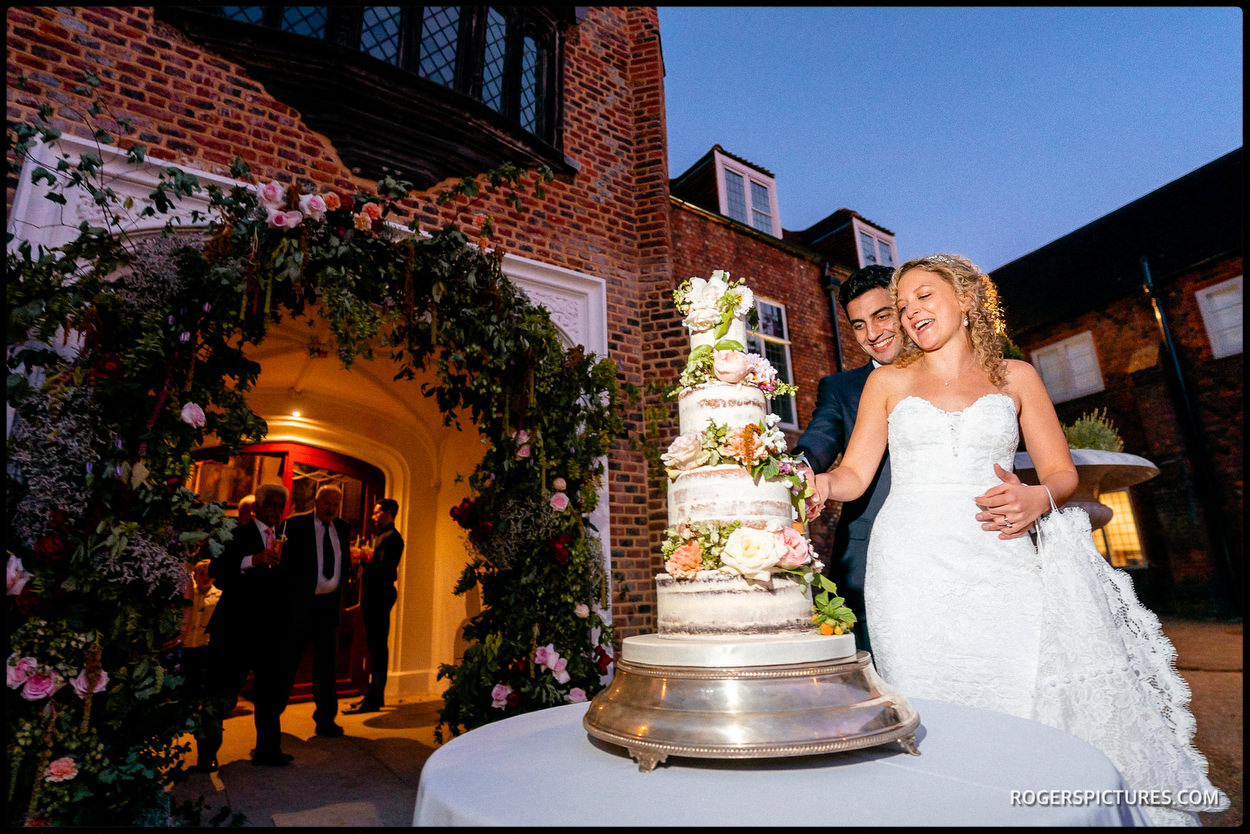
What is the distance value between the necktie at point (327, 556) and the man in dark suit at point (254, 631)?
0.44 metres

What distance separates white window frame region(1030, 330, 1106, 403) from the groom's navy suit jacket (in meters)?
16.8

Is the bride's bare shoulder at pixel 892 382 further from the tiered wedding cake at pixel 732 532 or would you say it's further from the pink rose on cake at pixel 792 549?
the pink rose on cake at pixel 792 549

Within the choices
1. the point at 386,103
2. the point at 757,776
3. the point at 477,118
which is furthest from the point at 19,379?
the point at 477,118

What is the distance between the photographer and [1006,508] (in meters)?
2.19

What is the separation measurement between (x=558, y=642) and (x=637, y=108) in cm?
625

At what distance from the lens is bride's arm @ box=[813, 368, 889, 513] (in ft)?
8.72

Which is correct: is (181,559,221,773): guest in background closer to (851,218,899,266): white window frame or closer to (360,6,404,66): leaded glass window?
(360,6,404,66): leaded glass window

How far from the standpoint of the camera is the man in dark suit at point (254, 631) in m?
4.97

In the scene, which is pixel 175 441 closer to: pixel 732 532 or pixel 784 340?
pixel 732 532

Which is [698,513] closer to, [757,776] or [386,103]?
[757,776]

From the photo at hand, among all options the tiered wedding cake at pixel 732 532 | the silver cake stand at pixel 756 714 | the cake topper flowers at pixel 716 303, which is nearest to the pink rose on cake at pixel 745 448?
the tiered wedding cake at pixel 732 532

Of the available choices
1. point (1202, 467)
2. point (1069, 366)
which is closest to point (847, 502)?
point (1202, 467)

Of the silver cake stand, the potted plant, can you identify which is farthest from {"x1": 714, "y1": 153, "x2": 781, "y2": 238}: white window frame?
the silver cake stand

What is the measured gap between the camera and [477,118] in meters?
6.05
